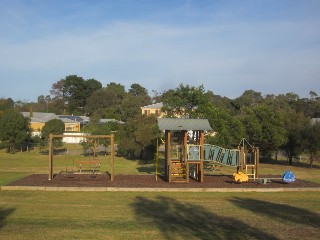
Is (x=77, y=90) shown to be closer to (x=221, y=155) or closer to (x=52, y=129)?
(x=52, y=129)

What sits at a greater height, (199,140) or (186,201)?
(199,140)

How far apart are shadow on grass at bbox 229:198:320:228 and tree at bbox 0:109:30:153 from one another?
128 feet

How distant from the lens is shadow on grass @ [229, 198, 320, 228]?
12359 mm

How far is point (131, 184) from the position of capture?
19969mm

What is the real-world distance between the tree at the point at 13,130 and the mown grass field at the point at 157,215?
111 feet

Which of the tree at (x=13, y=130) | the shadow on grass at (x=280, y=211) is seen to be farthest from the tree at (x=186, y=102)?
the tree at (x=13, y=130)

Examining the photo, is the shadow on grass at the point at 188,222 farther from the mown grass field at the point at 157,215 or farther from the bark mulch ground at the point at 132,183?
the bark mulch ground at the point at 132,183

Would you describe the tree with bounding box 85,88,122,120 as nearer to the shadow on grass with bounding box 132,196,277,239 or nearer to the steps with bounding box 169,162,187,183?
the steps with bounding box 169,162,187,183

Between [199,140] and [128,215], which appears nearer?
[128,215]

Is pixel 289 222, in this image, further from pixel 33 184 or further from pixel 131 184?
pixel 33 184

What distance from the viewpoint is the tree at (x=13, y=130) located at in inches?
1944

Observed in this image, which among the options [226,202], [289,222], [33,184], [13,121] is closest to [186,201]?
[226,202]

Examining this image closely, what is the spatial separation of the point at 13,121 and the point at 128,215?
4043 centimetres

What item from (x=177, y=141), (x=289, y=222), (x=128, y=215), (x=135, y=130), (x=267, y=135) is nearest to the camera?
(x=289, y=222)
